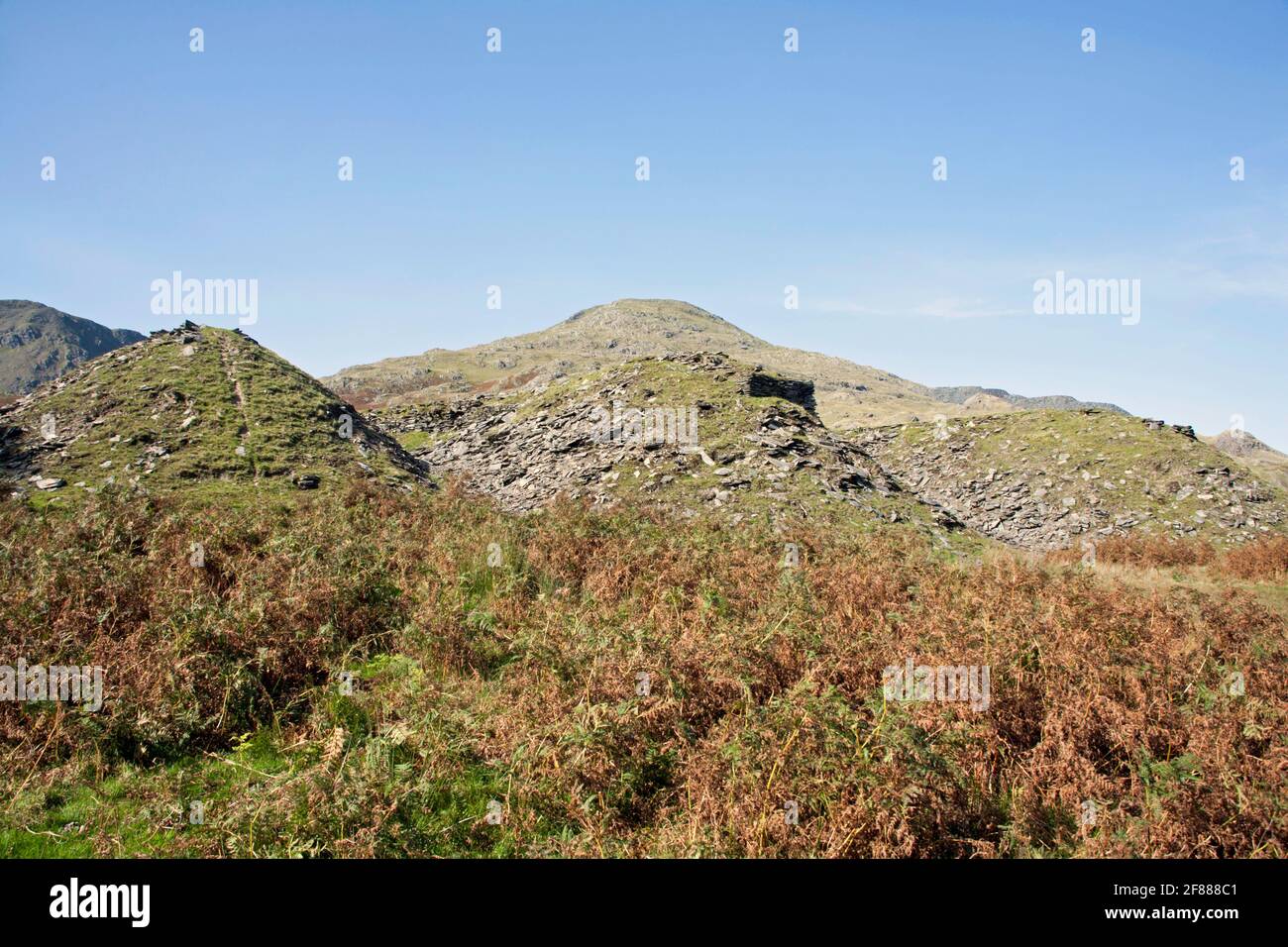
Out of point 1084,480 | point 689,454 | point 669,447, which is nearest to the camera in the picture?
point 689,454

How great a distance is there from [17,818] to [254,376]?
2240cm

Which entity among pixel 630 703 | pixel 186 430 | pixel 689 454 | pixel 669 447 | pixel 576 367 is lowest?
pixel 630 703

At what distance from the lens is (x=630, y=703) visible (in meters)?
7.04

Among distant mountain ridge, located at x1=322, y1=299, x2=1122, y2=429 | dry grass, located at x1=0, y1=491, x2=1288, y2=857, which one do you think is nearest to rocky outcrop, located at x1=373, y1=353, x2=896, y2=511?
dry grass, located at x1=0, y1=491, x2=1288, y2=857

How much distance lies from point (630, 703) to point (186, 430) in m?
20.1

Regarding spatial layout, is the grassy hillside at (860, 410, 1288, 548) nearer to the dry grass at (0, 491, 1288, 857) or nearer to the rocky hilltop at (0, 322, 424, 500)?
the dry grass at (0, 491, 1288, 857)

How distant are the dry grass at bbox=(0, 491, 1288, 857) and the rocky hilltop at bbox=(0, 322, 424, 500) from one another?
20.4 feet

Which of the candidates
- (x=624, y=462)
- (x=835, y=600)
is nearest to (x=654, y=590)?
(x=835, y=600)

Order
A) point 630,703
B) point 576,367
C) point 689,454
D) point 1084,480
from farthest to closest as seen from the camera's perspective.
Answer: point 576,367 < point 1084,480 < point 689,454 < point 630,703

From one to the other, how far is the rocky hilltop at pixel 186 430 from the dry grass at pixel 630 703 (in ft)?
20.4

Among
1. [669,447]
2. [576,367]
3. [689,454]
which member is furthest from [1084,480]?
[576,367]

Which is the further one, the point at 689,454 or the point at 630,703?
the point at 689,454

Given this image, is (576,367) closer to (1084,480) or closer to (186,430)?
(1084,480)
